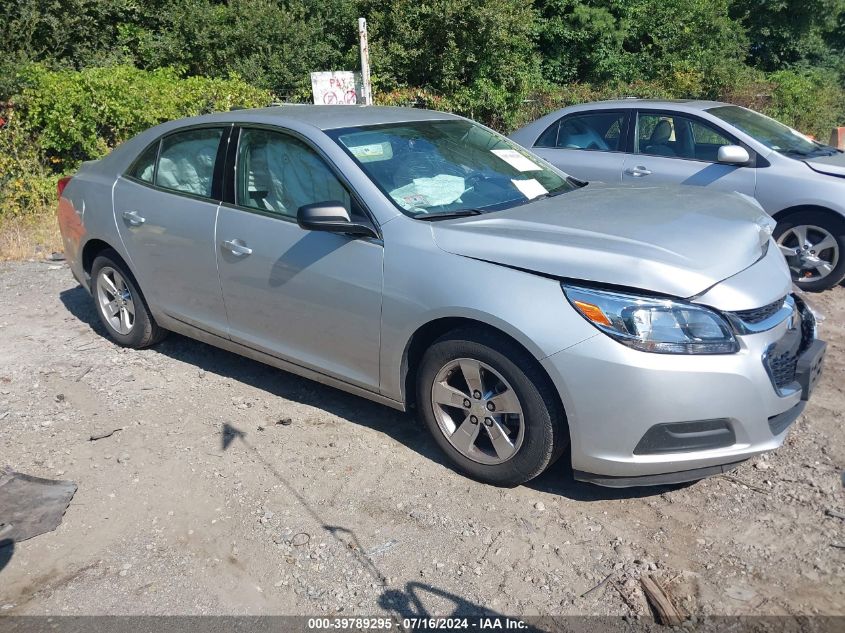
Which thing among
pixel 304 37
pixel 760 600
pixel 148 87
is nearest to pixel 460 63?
pixel 304 37

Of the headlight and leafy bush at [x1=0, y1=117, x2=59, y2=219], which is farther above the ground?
the headlight

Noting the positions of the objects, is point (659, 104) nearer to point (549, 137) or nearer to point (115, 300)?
point (549, 137)

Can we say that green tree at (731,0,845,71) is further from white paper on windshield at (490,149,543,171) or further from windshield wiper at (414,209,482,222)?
windshield wiper at (414,209,482,222)

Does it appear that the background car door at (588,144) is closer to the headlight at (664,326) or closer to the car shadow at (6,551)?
the headlight at (664,326)

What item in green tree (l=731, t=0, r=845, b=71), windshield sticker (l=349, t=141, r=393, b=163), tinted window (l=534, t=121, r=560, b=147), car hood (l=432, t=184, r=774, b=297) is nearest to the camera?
car hood (l=432, t=184, r=774, b=297)

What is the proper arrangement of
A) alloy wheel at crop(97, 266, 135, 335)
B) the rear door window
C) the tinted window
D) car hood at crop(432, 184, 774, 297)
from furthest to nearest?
the tinted window
the rear door window
alloy wheel at crop(97, 266, 135, 335)
car hood at crop(432, 184, 774, 297)

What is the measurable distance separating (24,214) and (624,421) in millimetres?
8547

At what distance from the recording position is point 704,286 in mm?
3391

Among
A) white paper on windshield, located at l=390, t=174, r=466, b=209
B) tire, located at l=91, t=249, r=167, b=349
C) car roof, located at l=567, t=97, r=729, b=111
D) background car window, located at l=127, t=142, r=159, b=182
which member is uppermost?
white paper on windshield, located at l=390, t=174, r=466, b=209

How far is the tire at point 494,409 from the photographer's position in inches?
140

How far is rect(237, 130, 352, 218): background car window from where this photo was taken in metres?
4.33

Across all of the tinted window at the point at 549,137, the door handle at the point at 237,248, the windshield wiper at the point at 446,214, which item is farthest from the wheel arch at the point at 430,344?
the tinted window at the point at 549,137

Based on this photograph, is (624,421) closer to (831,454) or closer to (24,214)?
(831,454)

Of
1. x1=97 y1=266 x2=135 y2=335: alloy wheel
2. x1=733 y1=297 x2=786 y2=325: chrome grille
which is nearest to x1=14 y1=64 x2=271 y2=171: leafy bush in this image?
x1=97 y1=266 x2=135 y2=335: alloy wheel
